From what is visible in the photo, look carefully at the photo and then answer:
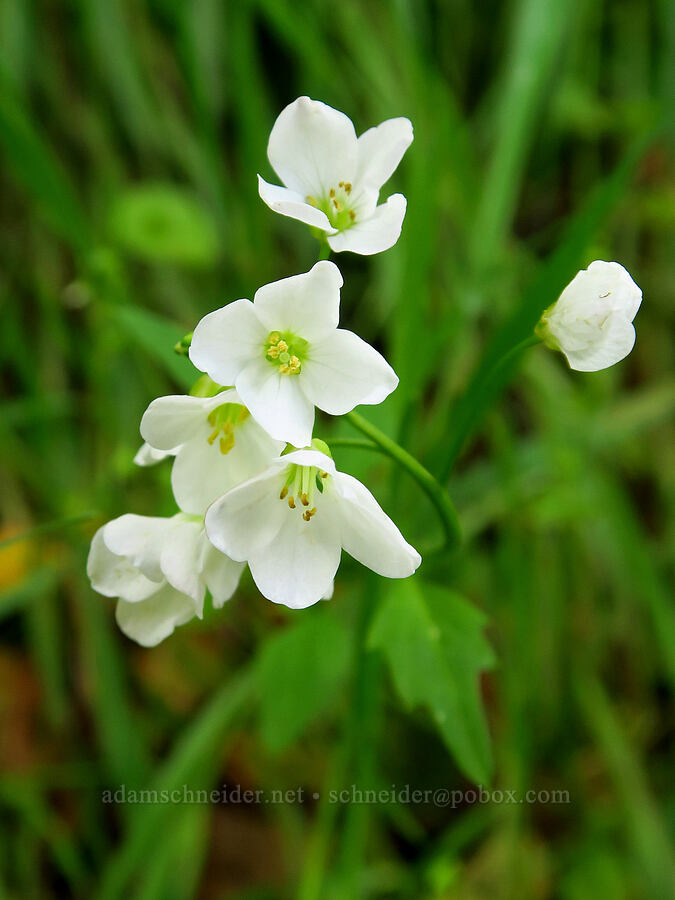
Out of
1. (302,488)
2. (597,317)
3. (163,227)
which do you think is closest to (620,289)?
(597,317)

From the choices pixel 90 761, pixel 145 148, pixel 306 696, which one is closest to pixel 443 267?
pixel 145 148

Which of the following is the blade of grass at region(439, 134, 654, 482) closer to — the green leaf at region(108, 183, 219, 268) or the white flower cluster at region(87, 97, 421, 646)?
the white flower cluster at region(87, 97, 421, 646)

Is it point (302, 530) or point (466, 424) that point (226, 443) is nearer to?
point (302, 530)

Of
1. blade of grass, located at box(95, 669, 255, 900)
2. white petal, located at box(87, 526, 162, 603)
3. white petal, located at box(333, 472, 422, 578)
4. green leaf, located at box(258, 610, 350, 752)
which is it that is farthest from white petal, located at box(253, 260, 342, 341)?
blade of grass, located at box(95, 669, 255, 900)

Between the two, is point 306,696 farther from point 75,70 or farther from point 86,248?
point 75,70

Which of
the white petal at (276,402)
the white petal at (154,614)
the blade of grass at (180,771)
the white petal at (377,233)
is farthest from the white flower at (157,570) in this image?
the blade of grass at (180,771)

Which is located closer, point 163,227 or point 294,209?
point 294,209
